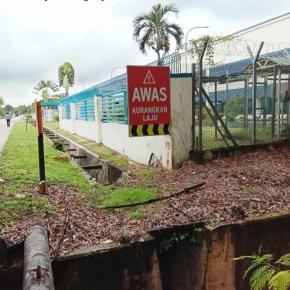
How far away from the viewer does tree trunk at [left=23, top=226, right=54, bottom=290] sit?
2.71 m

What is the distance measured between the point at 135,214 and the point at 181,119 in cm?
302

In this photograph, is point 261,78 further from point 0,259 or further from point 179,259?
point 0,259

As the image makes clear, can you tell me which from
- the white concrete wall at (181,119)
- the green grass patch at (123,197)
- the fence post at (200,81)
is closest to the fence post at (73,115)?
the white concrete wall at (181,119)

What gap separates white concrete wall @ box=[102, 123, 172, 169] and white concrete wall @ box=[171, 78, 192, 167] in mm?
151

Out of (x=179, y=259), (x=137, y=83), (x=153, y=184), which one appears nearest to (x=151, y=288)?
(x=179, y=259)

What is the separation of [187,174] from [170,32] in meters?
20.0

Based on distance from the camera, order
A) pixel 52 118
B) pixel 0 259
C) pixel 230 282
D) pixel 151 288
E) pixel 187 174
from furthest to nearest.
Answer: pixel 52 118
pixel 187 174
pixel 230 282
pixel 151 288
pixel 0 259

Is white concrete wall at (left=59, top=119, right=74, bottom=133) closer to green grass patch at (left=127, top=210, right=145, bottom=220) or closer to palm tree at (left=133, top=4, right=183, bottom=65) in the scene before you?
palm tree at (left=133, top=4, right=183, bottom=65)

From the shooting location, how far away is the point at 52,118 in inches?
1853

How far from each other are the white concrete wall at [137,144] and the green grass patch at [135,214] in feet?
8.59

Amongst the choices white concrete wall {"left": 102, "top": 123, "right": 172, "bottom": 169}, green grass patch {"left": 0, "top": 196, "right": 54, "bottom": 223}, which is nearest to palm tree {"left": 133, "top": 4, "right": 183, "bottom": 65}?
white concrete wall {"left": 102, "top": 123, "right": 172, "bottom": 169}

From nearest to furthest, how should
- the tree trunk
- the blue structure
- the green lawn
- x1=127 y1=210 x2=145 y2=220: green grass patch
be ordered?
the tree trunk
x1=127 y1=210 x2=145 y2=220: green grass patch
the green lawn
the blue structure

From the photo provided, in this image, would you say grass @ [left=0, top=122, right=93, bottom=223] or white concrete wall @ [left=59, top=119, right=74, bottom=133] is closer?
grass @ [left=0, top=122, right=93, bottom=223]

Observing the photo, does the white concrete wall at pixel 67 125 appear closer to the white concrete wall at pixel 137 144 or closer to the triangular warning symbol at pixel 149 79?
the white concrete wall at pixel 137 144
